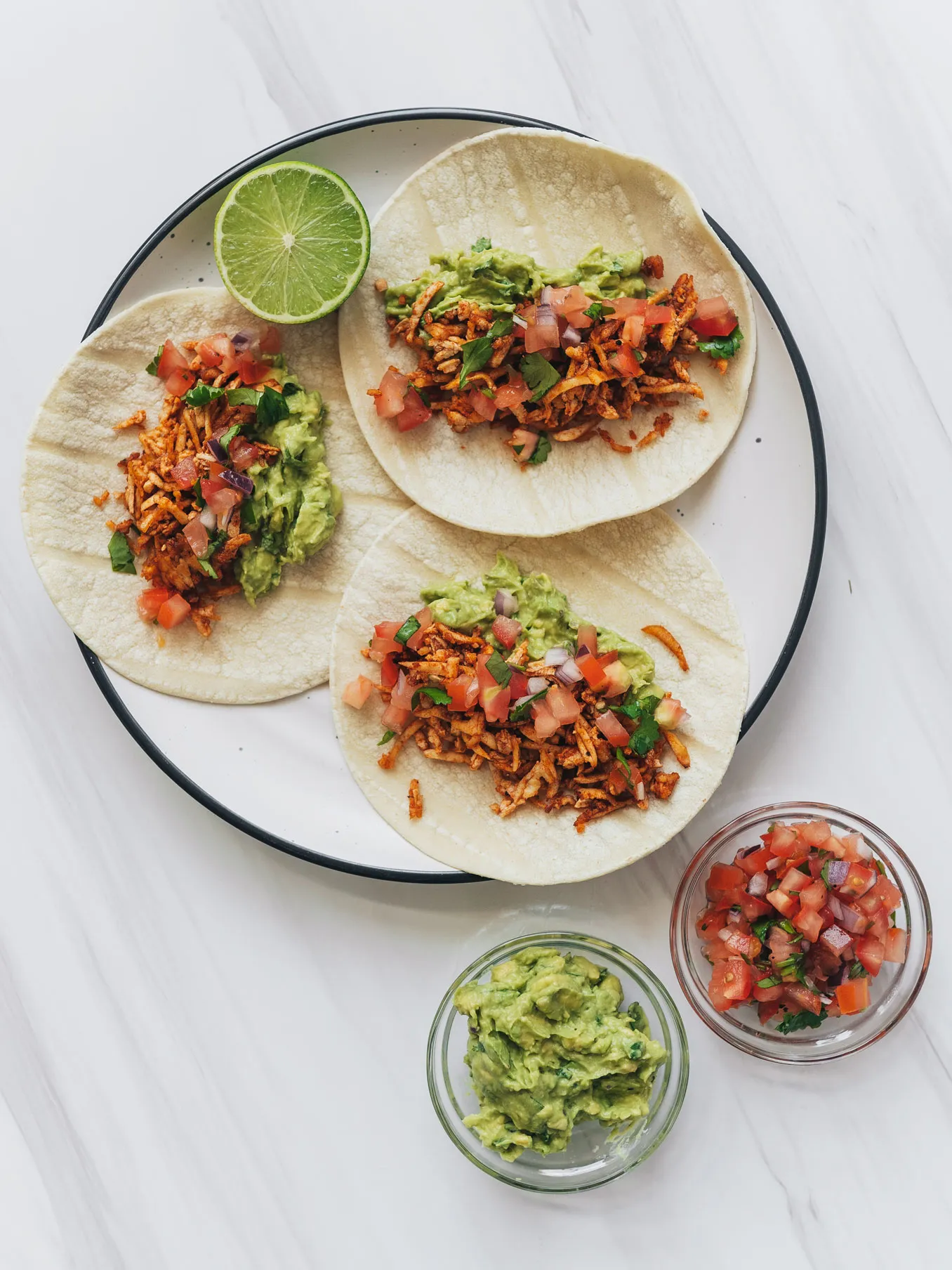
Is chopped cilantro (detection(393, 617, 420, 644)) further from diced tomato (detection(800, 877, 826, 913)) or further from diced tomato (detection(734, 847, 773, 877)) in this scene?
diced tomato (detection(800, 877, 826, 913))

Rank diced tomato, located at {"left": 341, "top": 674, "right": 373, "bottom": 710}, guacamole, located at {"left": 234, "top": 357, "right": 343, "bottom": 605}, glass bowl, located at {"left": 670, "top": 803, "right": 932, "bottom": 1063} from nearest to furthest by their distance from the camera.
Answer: guacamole, located at {"left": 234, "top": 357, "right": 343, "bottom": 605}, diced tomato, located at {"left": 341, "top": 674, "right": 373, "bottom": 710}, glass bowl, located at {"left": 670, "top": 803, "right": 932, "bottom": 1063}

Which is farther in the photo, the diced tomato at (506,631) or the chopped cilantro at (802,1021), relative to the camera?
the chopped cilantro at (802,1021)

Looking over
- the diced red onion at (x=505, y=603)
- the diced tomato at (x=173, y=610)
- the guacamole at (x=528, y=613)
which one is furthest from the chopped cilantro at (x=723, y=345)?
the diced tomato at (x=173, y=610)

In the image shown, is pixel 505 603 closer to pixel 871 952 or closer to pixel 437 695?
pixel 437 695

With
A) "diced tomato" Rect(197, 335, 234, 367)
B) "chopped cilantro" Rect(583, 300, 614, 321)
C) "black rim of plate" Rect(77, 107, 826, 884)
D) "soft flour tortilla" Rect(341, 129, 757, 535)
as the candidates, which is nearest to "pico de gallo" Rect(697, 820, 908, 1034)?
"black rim of plate" Rect(77, 107, 826, 884)

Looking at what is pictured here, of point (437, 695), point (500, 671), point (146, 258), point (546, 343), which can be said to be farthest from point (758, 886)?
point (146, 258)

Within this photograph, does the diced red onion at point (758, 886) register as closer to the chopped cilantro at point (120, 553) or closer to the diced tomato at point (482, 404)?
the diced tomato at point (482, 404)
